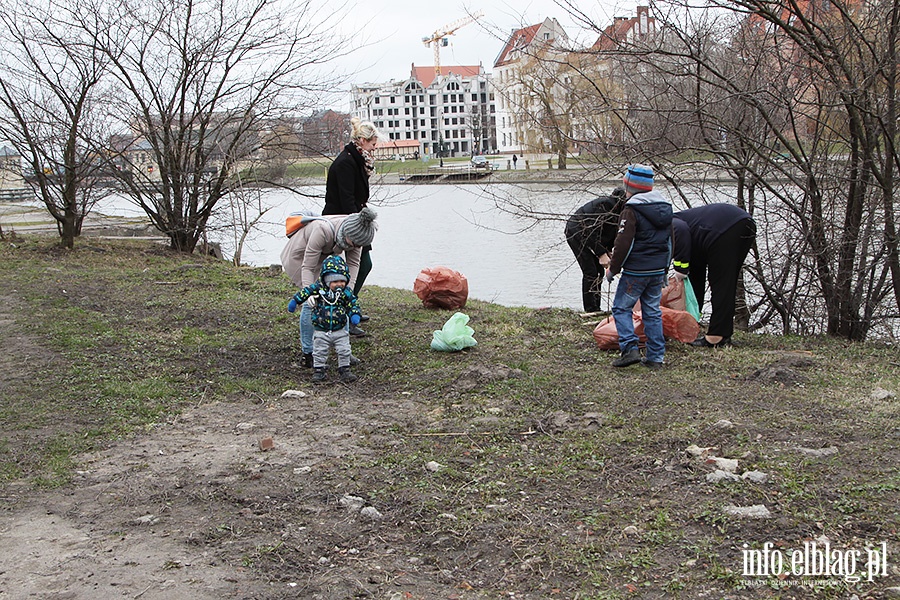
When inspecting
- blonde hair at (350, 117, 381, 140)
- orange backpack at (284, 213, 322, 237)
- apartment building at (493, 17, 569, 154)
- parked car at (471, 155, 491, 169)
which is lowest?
A: orange backpack at (284, 213, 322, 237)

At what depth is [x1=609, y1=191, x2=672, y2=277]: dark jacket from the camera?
615 centimetres

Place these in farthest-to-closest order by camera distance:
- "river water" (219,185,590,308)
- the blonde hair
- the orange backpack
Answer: "river water" (219,185,590,308) → the blonde hair → the orange backpack

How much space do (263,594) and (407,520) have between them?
0.84 metres

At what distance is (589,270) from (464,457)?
474 cm

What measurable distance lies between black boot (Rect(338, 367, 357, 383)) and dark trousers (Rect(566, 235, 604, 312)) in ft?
10.6

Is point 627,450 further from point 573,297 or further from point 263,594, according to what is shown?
point 573,297

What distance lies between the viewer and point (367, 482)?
418 cm

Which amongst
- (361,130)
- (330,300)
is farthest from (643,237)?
(361,130)

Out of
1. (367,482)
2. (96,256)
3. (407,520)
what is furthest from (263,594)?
(96,256)

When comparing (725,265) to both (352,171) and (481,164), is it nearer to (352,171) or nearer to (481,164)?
(352,171)

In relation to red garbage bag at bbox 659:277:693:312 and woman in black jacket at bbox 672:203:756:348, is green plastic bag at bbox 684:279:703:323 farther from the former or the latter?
woman in black jacket at bbox 672:203:756:348

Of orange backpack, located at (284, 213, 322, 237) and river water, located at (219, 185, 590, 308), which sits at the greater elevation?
orange backpack, located at (284, 213, 322, 237)

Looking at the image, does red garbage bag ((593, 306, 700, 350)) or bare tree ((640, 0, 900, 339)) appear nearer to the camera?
red garbage bag ((593, 306, 700, 350))

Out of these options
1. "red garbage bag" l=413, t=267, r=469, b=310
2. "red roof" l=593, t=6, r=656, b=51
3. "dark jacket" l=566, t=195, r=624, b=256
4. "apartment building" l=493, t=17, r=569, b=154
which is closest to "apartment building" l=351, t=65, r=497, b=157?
"apartment building" l=493, t=17, r=569, b=154
